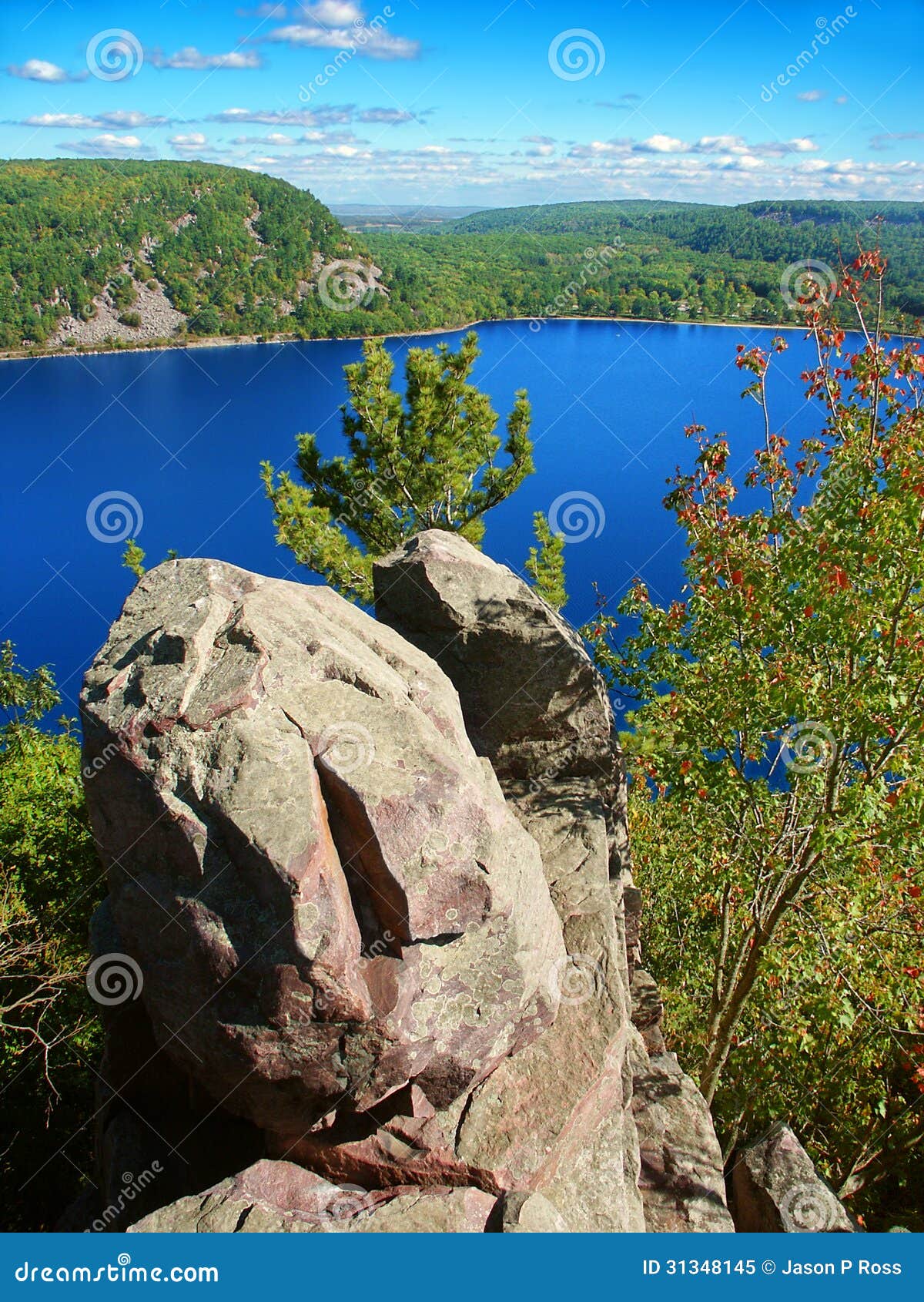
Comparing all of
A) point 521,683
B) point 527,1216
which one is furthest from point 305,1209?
point 521,683

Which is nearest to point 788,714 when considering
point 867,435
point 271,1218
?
point 867,435

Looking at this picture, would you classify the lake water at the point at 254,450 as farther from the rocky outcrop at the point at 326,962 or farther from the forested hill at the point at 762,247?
the rocky outcrop at the point at 326,962

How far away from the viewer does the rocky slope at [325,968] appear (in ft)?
17.7

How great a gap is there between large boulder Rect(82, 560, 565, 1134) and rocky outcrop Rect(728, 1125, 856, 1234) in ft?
11.0

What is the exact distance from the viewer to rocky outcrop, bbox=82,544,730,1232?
5395mm

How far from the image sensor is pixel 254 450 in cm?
7375

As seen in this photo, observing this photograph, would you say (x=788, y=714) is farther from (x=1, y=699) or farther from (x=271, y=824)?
(x=1, y=699)

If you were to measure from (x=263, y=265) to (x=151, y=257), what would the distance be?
18110 millimetres

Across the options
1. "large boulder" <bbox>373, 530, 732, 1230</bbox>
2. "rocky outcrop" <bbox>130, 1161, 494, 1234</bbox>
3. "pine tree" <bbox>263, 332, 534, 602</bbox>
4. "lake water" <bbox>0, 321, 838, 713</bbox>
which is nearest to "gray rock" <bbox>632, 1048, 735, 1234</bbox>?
"large boulder" <bbox>373, 530, 732, 1230</bbox>

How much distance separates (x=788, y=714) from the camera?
7.85 meters

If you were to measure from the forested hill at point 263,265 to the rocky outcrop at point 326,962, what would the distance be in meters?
82.4

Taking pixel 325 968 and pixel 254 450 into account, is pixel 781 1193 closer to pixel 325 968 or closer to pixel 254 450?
pixel 325 968

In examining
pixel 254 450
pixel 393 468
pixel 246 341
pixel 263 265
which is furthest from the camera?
pixel 263 265

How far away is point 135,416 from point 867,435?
290ft
